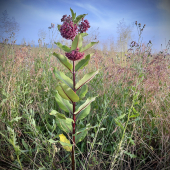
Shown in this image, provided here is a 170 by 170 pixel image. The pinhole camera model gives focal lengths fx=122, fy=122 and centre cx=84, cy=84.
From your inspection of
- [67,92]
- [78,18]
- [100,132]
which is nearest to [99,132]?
[100,132]

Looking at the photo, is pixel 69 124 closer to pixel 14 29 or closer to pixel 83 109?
pixel 83 109

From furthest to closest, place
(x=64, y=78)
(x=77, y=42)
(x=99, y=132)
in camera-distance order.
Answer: (x=99, y=132)
(x=64, y=78)
(x=77, y=42)

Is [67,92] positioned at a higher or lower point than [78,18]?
lower

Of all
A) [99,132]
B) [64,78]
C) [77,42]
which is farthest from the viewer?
[99,132]

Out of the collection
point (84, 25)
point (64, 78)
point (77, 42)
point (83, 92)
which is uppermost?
point (84, 25)

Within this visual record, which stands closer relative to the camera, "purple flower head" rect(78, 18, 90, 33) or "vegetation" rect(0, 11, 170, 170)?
"purple flower head" rect(78, 18, 90, 33)

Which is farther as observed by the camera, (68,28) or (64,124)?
(64,124)

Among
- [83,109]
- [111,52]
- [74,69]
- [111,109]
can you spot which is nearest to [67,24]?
[74,69]

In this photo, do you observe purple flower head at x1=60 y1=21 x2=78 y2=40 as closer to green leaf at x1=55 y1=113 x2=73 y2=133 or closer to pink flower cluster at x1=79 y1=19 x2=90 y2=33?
pink flower cluster at x1=79 y1=19 x2=90 y2=33

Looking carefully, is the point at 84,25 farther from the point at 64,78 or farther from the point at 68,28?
the point at 64,78

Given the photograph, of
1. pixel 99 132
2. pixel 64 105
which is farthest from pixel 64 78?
pixel 99 132

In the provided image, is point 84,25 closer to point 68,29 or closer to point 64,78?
point 68,29

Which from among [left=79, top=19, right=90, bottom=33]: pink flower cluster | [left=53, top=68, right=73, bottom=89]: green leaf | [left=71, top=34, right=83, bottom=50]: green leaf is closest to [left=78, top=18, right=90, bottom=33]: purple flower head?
[left=79, top=19, right=90, bottom=33]: pink flower cluster

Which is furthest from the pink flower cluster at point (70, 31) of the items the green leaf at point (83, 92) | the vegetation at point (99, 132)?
the vegetation at point (99, 132)
